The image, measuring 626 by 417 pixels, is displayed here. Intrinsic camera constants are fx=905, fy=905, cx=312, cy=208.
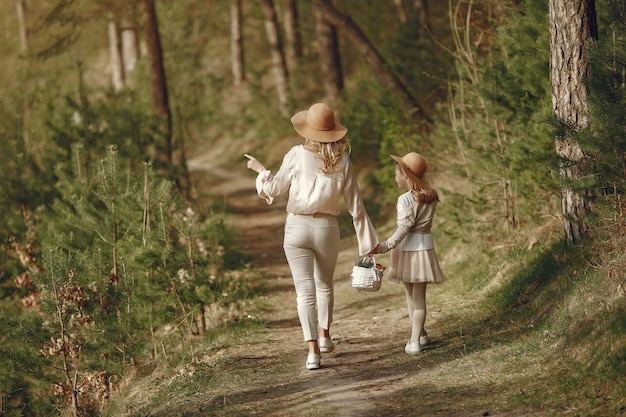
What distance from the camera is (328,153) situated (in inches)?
285

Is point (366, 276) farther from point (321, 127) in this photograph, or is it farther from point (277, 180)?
point (321, 127)

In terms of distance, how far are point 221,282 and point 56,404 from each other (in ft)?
6.67

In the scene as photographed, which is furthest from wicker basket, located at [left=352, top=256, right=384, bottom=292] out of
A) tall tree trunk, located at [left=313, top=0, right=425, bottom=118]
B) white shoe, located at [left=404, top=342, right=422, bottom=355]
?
tall tree trunk, located at [left=313, top=0, right=425, bottom=118]

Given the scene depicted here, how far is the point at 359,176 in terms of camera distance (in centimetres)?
1819

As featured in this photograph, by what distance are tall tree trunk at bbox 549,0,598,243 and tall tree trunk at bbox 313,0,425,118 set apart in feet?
22.3

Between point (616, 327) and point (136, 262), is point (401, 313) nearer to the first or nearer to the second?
point (136, 262)

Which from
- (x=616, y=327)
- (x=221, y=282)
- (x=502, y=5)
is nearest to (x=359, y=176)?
(x=502, y=5)

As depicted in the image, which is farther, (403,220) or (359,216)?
(403,220)

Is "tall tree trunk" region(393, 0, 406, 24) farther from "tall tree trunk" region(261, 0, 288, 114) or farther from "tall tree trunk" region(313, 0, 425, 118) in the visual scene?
"tall tree trunk" region(313, 0, 425, 118)

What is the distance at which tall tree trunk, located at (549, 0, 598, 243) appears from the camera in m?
7.86

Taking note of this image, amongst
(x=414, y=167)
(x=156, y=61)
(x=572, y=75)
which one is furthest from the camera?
(x=156, y=61)

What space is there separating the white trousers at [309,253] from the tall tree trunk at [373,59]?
789cm

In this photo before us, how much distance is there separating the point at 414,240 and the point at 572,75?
2.07 metres

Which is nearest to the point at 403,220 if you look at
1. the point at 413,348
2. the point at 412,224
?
the point at 412,224
